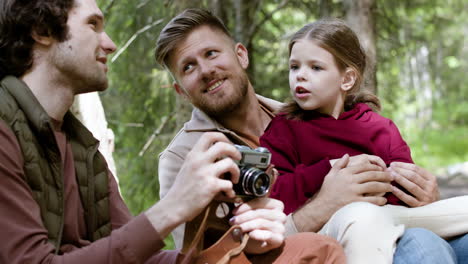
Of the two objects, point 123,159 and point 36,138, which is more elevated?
point 36,138

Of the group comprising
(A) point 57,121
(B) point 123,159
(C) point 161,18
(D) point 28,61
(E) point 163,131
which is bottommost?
(B) point 123,159

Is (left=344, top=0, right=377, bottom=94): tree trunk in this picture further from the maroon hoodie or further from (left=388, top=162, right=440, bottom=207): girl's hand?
(left=388, top=162, right=440, bottom=207): girl's hand

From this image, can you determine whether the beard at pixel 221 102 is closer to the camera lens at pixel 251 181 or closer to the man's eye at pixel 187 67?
the man's eye at pixel 187 67

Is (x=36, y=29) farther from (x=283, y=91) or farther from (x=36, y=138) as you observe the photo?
(x=283, y=91)

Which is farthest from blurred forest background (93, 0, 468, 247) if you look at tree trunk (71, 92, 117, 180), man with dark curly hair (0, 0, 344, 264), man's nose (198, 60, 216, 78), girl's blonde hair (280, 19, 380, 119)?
man with dark curly hair (0, 0, 344, 264)

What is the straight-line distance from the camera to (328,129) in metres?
2.90

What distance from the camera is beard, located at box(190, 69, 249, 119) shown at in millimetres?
A: 3098

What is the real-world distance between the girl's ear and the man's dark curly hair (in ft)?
5.25

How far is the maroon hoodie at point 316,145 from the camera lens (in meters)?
2.73

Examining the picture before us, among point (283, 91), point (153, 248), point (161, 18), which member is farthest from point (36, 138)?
point (283, 91)

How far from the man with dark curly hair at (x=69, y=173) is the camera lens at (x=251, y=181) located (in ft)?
0.17

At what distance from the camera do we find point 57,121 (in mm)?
2117

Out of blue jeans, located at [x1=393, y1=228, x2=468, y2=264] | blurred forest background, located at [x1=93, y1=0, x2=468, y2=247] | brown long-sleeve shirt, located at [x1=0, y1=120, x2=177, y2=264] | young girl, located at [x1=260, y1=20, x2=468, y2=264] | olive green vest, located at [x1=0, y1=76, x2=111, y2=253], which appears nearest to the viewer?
brown long-sleeve shirt, located at [x1=0, y1=120, x2=177, y2=264]

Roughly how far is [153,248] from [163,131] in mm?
4485
